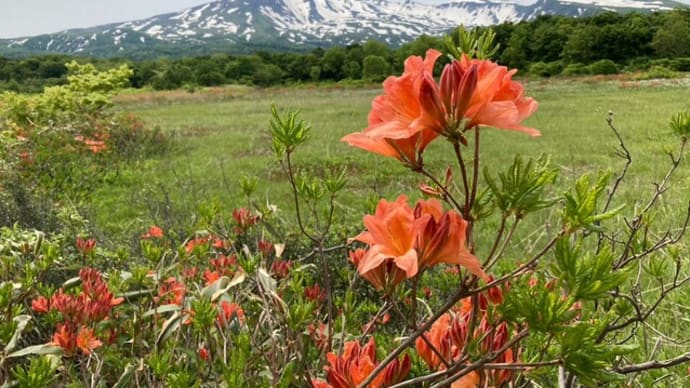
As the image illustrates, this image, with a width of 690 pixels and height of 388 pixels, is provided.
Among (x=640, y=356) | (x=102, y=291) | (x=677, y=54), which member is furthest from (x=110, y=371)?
(x=677, y=54)

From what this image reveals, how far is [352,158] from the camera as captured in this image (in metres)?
8.09

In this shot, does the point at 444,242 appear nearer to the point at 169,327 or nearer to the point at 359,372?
the point at 359,372

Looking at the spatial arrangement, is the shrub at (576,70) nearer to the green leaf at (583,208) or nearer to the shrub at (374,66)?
the shrub at (374,66)

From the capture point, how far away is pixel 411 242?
0.62 m

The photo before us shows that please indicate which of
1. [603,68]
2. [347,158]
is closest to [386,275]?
[347,158]

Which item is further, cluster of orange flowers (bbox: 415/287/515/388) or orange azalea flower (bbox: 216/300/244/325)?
orange azalea flower (bbox: 216/300/244/325)

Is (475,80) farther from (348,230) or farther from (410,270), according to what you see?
(348,230)

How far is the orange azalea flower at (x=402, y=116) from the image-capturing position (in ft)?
2.08

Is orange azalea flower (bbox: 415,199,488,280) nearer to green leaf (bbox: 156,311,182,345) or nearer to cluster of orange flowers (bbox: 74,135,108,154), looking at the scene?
green leaf (bbox: 156,311,182,345)

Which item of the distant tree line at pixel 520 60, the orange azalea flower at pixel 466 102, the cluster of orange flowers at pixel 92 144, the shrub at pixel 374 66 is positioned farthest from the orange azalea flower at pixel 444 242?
the shrub at pixel 374 66


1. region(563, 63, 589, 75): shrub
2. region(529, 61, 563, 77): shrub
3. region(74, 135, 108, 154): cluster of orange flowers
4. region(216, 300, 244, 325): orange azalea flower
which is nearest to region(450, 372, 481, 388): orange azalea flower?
A: region(216, 300, 244, 325): orange azalea flower

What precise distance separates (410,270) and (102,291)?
951mm

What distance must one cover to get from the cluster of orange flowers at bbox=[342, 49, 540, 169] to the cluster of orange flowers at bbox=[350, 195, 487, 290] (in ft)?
0.21

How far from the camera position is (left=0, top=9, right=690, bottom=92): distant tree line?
44125 mm
